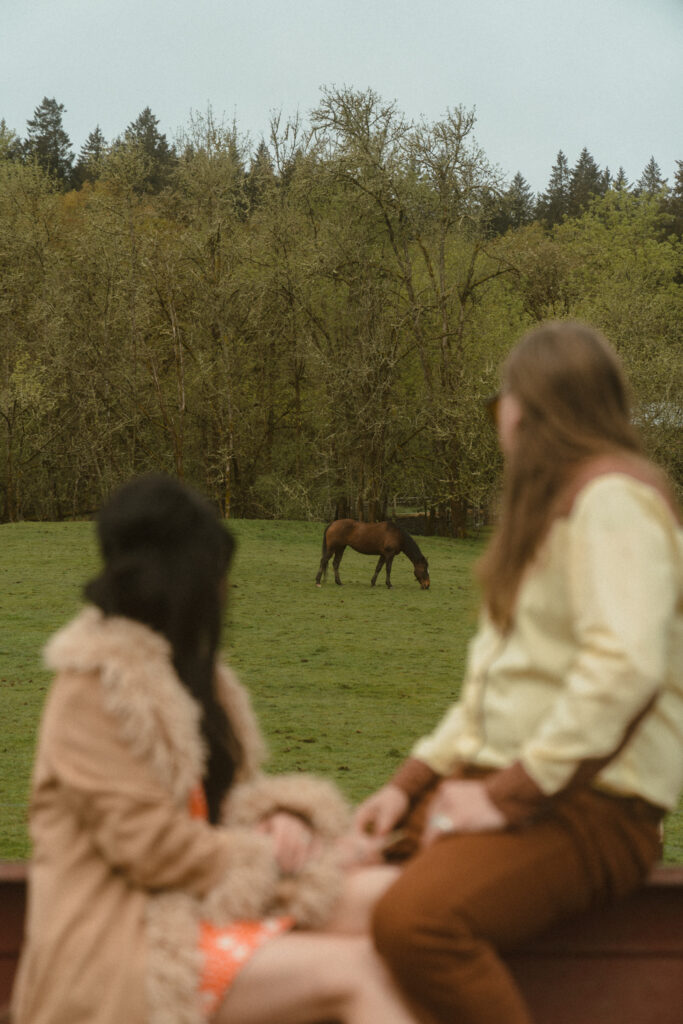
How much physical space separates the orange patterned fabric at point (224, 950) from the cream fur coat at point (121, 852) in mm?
29

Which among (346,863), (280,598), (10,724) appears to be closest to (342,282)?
(280,598)

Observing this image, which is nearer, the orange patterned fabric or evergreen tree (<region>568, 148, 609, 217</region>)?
the orange patterned fabric

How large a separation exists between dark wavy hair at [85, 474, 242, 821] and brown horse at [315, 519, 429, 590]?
18.4 m

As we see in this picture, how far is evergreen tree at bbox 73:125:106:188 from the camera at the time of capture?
114 feet

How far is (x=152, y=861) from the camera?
→ 76.8 inches

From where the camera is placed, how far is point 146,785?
78.5 inches

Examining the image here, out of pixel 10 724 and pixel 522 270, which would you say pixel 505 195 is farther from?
pixel 10 724

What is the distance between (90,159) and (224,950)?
116 ft

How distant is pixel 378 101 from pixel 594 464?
108 feet

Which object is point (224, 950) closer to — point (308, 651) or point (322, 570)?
point (308, 651)

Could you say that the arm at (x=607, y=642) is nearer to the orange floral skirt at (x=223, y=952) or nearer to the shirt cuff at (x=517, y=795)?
the shirt cuff at (x=517, y=795)

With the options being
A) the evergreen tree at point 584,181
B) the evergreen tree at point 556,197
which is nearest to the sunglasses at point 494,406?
the evergreen tree at point 556,197

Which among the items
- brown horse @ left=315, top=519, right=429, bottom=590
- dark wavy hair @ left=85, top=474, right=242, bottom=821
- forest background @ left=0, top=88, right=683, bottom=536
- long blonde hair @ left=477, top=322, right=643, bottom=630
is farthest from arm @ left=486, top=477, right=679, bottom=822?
forest background @ left=0, top=88, right=683, bottom=536

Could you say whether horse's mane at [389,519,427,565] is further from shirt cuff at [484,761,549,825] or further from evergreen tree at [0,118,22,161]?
evergreen tree at [0,118,22,161]
